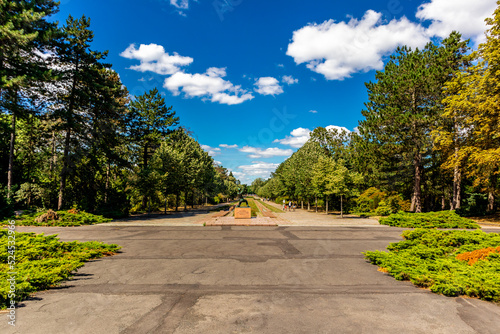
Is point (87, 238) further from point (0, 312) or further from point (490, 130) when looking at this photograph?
point (490, 130)

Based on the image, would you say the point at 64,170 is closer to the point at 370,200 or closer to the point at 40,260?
the point at 40,260

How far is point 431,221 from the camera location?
18.5 metres

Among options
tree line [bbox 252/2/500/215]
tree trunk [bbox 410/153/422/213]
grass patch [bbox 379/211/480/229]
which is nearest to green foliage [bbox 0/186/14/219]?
tree line [bbox 252/2/500/215]

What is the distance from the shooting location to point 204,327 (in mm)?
4309

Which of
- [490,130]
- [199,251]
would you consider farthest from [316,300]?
[490,130]

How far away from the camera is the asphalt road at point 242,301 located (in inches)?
171

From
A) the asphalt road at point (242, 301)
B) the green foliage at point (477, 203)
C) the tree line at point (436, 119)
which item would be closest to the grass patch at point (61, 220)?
the asphalt road at point (242, 301)

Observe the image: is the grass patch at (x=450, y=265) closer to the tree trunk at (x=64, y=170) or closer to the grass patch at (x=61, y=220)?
the grass patch at (x=61, y=220)

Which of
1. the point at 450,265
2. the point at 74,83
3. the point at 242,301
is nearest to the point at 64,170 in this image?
the point at 74,83

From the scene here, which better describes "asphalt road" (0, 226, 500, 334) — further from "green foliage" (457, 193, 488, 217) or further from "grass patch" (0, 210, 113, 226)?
"green foliage" (457, 193, 488, 217)

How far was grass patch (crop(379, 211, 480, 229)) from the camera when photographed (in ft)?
58.2

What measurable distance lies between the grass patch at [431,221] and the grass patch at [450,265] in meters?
8.83

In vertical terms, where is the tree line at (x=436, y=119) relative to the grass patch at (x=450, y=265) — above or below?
above

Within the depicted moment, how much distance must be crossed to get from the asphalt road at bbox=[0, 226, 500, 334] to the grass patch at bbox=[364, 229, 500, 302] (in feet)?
0.86
